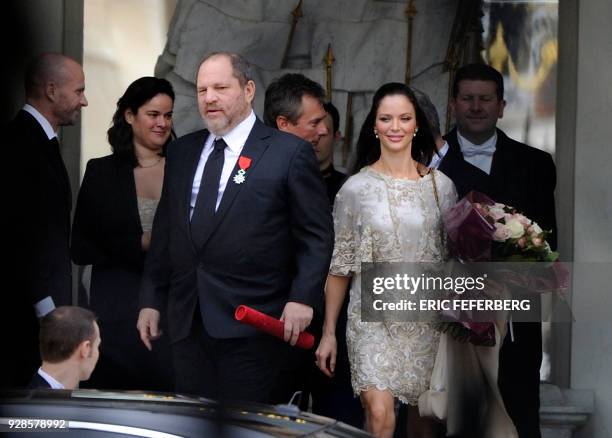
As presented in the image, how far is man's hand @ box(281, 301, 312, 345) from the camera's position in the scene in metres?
4.79

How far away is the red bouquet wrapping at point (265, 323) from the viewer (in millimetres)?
4594

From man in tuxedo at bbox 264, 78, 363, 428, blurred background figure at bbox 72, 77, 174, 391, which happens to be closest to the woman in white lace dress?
man in tuxedo at bbox 264, 78, 363, 428

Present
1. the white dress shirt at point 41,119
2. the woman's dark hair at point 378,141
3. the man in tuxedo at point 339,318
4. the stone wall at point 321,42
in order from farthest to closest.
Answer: the stone wall at point 321,42 → the man in tuxedo at point 339,318 → the woman's dark hair at point 378,141 → the white dress shirt at point 41,119

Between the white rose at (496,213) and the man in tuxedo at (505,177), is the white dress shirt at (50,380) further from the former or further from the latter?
the man in tuxedo at (505,177)

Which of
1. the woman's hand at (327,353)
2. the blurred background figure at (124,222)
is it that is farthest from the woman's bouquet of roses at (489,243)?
the blurred background figure at (124,222)

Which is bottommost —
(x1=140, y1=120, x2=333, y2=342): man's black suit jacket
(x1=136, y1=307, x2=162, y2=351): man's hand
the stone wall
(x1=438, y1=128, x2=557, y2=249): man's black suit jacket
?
(x1=136, y1=307, x2=162, y2=351): man's hand

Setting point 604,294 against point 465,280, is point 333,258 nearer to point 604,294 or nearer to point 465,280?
point 465,280

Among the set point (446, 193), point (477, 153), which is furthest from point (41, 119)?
point (477, 153)

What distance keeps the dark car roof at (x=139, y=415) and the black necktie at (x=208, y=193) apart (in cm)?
157

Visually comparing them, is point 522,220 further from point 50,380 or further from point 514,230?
point 50,380

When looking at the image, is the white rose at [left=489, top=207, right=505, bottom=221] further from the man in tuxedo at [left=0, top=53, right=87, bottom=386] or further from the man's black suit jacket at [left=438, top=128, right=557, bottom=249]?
the man in tuxedo at [left=0, top=53, right=87, bottom=386]

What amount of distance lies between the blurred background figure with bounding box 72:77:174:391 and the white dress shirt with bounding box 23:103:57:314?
59 centimetres

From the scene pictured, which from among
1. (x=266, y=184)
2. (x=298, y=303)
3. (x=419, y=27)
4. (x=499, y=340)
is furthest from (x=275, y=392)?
(x=419, y=27)

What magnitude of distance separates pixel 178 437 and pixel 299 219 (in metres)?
1.90
